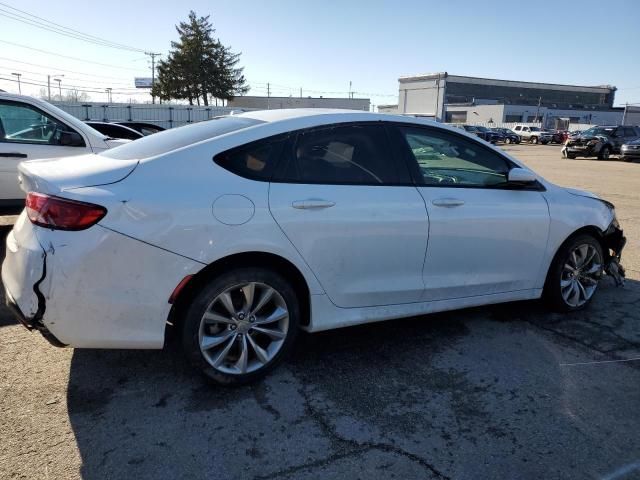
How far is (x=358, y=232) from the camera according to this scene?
3217 millimetres

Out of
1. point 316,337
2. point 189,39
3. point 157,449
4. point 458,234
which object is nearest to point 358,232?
point 458,234

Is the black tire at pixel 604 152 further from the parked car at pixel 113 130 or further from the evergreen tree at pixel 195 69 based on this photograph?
the evergreen tree at pixel 195 69

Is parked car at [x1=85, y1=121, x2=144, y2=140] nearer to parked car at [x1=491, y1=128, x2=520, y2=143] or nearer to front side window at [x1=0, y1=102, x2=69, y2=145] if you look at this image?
front side window at [x1=0, y1=102, x2=69, y2=145]

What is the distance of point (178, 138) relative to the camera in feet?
10.5

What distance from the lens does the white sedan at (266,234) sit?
2.67m

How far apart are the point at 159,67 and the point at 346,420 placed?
71534 millimetres

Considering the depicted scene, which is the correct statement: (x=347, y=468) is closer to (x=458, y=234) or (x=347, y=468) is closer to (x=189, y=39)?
(x=458, y=234)

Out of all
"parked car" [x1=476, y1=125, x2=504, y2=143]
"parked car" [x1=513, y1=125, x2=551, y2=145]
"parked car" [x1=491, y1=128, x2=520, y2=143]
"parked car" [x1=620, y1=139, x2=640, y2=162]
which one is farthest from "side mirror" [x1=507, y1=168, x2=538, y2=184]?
"parked car" [x1=513, y1=125, x2=551, y2=145]

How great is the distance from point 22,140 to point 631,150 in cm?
2714

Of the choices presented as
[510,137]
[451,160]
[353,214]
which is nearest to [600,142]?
[510,137]

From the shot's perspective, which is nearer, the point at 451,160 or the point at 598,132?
the point at 451,160

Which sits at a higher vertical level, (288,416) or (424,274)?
(424,274)

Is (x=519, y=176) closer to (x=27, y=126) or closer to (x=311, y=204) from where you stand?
(x=311, y=204)

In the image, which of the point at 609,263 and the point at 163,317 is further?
the point at 609,263
